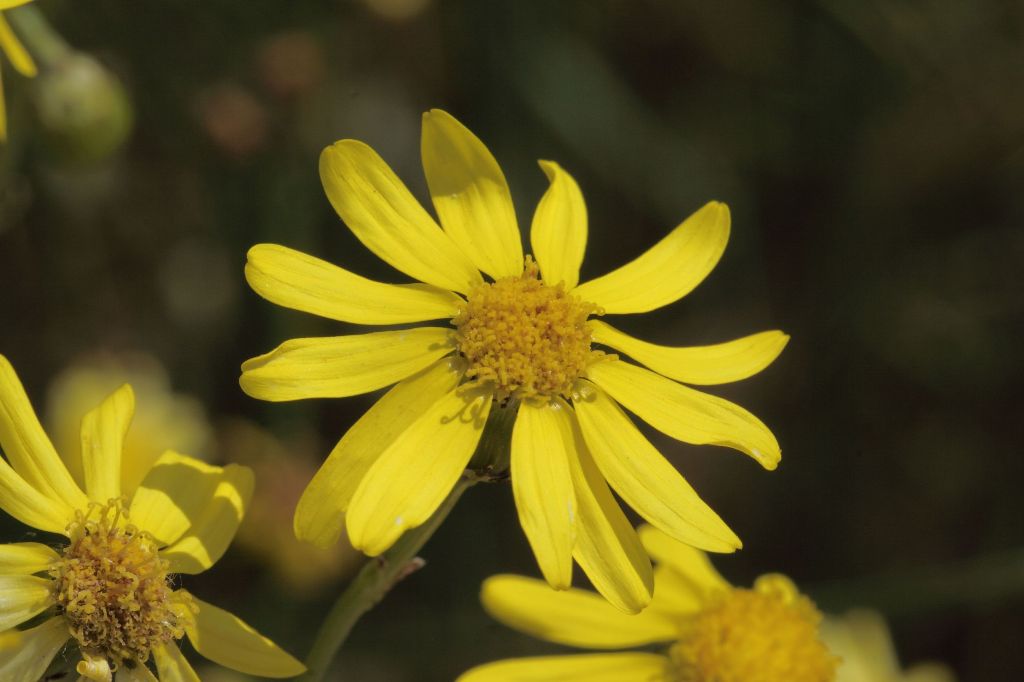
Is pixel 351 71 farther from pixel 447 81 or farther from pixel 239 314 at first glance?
pixel 239 314

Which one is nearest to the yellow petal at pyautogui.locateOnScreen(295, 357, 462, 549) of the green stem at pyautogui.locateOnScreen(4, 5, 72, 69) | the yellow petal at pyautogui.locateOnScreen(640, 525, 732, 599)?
the yellow petal at pyautogui.locateOnScreen(640, 525, 732, 599)

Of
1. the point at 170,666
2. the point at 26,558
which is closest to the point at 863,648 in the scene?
the point at 170,666

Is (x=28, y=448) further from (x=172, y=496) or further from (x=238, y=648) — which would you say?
(x=238, y=648)

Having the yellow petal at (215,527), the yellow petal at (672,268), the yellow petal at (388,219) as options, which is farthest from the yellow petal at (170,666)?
the yellow petal at (672,268)

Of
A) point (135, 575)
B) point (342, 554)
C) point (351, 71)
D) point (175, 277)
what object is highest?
point (351, 71)

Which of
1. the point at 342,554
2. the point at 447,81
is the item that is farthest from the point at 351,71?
the point at 342,554

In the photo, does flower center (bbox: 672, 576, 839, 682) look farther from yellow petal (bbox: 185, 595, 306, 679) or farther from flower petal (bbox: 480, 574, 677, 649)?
yellow petal (bbox: 185, 595, 306, 679)
